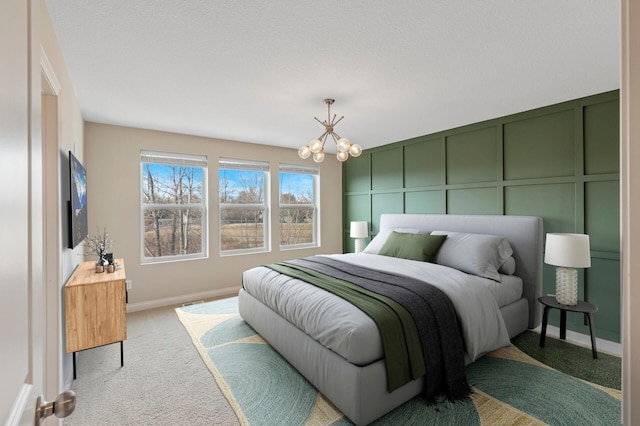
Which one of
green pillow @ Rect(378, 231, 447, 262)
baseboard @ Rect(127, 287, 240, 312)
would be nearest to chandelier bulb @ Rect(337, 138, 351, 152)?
green pillow @ Rect(378, 231, 447, 262)

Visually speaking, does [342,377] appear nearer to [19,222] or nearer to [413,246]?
[19,222]

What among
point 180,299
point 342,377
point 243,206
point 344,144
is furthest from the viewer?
point 243,206

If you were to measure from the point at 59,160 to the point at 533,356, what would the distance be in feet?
13.0

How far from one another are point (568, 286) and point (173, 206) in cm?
464

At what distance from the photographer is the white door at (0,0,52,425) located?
52cm

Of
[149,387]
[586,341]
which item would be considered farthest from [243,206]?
[586,341]

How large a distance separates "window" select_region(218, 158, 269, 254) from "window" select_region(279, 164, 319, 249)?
1.07 feet

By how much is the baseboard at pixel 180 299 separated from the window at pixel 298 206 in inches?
45.5

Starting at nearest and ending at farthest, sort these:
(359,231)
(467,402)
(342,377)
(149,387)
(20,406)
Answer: (20,406), (342,377), (467,402), (149,387), (359,231)

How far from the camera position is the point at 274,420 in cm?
186

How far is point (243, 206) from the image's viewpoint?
186 inches

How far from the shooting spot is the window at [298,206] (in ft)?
16.9

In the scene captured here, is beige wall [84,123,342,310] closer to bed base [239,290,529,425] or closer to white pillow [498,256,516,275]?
bed base [239,290,529,425]

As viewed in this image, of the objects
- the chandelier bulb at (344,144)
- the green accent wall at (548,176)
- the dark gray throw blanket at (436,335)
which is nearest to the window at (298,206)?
the green accent wall at (548,176)
